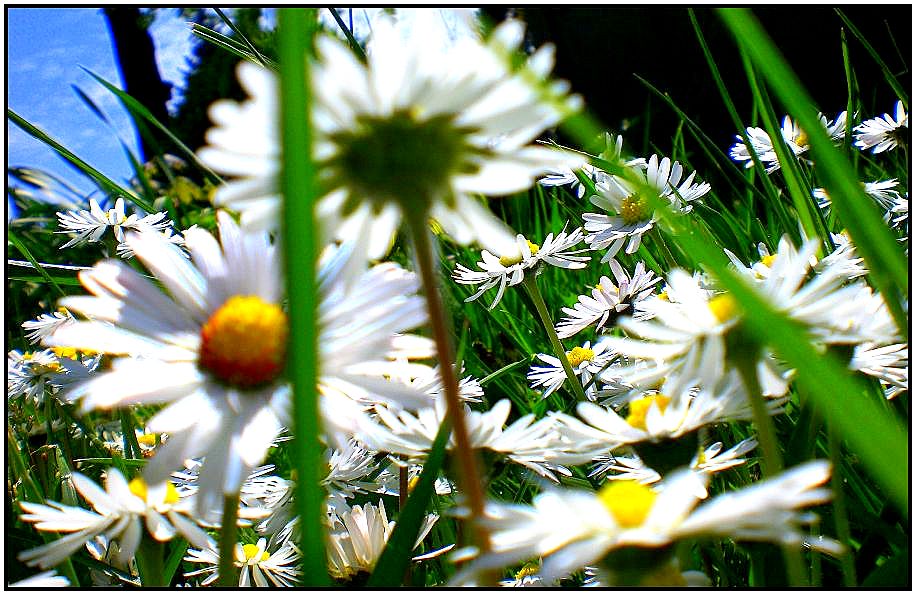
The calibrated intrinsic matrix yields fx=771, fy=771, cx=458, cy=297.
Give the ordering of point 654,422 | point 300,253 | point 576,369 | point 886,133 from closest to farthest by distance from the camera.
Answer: point 300,253 < point 654,422 < point 576,369 < point 886,133

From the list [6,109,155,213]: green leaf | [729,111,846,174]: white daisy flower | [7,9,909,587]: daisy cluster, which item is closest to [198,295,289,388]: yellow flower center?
[7,9,909,587]: daisy cluster

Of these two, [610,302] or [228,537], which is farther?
[610,302]

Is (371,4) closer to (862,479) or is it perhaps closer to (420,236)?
(420,236)

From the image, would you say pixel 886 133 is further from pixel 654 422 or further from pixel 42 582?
pixel 42 582

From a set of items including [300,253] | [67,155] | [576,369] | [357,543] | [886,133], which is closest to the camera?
[300,253]

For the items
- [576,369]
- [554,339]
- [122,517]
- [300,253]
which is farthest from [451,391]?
[576,369]

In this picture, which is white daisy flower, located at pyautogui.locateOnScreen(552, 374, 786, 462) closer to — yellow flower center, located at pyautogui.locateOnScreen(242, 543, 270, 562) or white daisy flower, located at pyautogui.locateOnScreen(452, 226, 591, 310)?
yellow flower center, located at pyautogui.locateOnScreen(242, 543, 270, 562)
